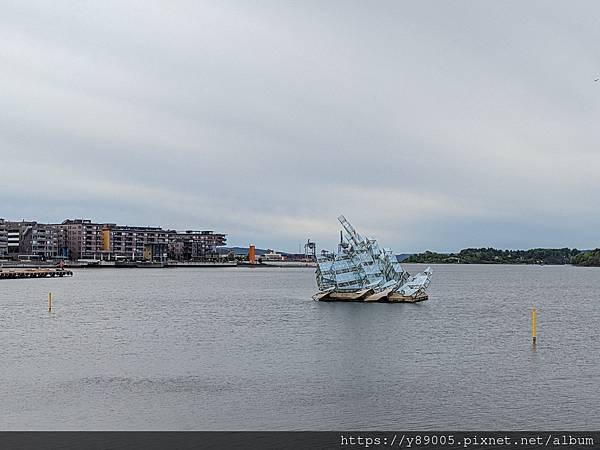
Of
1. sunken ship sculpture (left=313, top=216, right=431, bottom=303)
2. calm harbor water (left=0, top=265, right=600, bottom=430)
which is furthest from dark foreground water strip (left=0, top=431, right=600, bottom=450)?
sunken ship sculpture (left=313, top=216, right=431, bottom=303)

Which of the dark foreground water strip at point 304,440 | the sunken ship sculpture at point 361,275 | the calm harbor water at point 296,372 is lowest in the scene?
the dark foreground water strip at point 304,440

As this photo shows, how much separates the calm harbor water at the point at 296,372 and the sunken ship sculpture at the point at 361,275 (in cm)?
1662

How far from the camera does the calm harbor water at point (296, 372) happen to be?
1059 inches

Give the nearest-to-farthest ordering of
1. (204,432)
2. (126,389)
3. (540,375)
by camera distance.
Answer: (204,432), (126,389), (540,375)

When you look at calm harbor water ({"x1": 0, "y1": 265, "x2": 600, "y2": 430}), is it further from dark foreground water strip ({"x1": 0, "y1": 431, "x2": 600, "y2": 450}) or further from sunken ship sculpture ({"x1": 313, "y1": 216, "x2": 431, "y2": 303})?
sunken ship sculpture ({"x1": 313, "y1": 216, "x2": 431, "y2": 303})

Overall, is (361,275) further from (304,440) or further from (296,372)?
(304,440)

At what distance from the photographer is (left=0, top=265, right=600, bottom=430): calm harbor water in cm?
2689

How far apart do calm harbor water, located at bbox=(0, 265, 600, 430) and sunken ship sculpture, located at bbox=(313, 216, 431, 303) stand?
16.6 meters

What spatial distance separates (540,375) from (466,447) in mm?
15775

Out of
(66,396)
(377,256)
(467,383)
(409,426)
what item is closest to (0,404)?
(66,396)

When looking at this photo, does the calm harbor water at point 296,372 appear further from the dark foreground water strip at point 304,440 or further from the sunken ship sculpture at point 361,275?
the sunken ship sculpture at point 361,275

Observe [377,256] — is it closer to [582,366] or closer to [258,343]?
[258,343]

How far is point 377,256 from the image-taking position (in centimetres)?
8850

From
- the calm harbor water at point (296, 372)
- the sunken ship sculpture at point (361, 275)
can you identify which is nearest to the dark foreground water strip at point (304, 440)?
the calm harbor water at point (296, 372)
